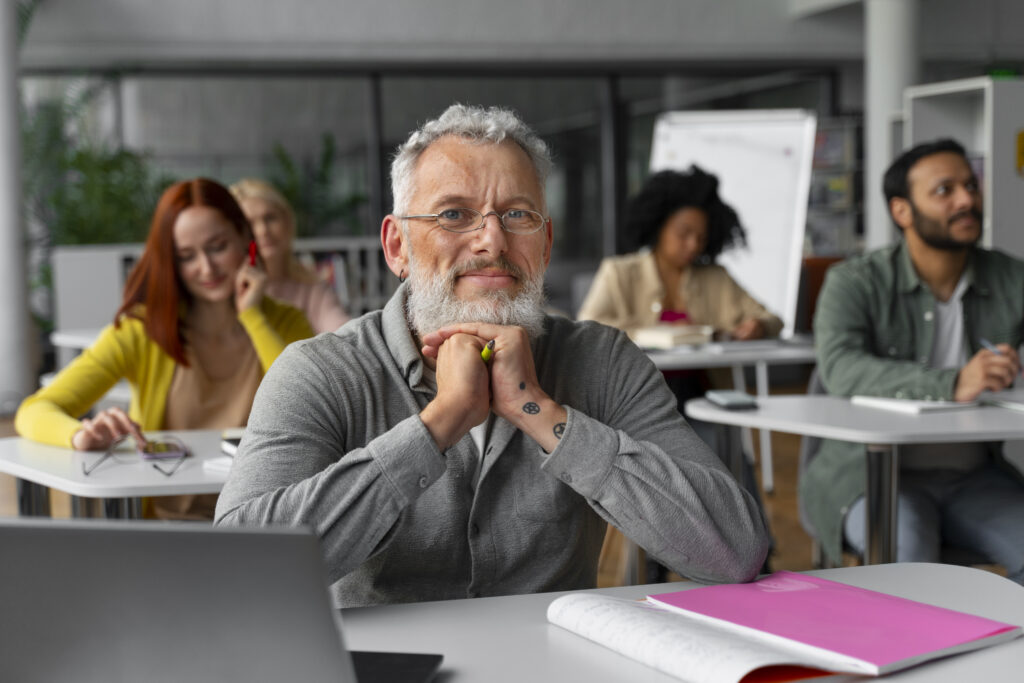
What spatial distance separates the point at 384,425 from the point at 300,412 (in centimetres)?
12

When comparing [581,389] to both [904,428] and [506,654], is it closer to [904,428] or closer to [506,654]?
[506,654]

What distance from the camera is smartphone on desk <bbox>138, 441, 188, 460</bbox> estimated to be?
2312 millimetres

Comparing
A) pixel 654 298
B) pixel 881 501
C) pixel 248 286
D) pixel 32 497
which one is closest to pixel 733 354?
pixel 654 298

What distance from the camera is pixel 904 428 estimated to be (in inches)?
95.0

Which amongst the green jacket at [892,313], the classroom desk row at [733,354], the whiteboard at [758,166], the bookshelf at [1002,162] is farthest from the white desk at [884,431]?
the whiteboard at [758,166]

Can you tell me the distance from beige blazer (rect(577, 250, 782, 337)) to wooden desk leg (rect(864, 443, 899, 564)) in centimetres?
210

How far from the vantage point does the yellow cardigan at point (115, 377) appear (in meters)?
2.51

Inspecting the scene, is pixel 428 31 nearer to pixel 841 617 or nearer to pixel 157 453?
pixel 157 453

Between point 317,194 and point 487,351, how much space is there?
7368 mm

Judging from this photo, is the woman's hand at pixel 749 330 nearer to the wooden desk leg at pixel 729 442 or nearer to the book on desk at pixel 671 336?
the book on desk at pixel 671 336

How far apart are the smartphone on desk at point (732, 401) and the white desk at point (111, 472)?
1.21 metres

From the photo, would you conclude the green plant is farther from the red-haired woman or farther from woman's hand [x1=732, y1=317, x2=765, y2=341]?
the red-haired woman

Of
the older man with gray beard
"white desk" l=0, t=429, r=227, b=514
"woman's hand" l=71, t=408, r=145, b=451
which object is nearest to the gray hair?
the older man with gray beard

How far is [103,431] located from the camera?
2.40 metres
